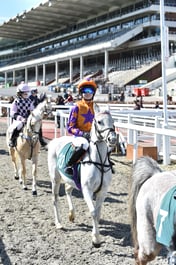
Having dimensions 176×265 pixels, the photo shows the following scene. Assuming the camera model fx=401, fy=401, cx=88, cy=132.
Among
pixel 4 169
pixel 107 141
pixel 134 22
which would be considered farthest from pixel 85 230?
pixel 134 22

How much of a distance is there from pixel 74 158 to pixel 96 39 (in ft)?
181

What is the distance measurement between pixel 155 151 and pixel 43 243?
5.20 m

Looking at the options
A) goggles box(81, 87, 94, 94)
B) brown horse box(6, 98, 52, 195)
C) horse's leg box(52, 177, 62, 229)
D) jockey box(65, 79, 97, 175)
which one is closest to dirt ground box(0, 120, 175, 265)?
horse's leg box(52, 177, 62, 229)

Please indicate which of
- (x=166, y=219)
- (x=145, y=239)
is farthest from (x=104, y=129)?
(x=166, y=219)

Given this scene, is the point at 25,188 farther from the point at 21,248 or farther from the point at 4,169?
the point at 21,248

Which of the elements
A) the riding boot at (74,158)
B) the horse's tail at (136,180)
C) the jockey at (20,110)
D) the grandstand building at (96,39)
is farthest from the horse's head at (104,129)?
the grandstand building at (96,39)

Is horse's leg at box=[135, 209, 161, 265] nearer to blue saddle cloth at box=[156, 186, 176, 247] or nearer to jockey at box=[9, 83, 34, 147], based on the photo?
blue saddle cloth at box=[156, 186, 176, 247]

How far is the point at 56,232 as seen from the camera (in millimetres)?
5133

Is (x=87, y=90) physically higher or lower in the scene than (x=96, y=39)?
lower

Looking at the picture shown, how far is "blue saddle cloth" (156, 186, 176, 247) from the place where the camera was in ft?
9.59

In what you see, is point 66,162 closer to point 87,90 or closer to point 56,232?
point 56,232

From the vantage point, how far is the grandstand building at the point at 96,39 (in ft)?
168

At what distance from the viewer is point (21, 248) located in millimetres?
4586

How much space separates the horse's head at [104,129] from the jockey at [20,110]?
3374 millimetres
